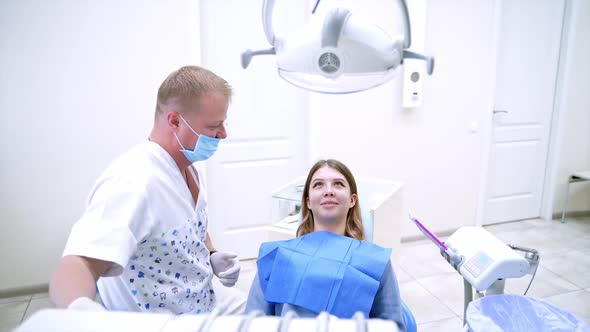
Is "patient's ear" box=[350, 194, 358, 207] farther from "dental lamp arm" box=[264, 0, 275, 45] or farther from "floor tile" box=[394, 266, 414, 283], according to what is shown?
"floor tile" box=[394, 266, 414, 283]

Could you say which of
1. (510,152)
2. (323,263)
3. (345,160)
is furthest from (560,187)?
(323,263)

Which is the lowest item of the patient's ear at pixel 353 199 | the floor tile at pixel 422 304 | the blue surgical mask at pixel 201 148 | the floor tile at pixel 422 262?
the floor tile at pixel 422 304

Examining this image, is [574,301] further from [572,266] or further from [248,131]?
[248,131]

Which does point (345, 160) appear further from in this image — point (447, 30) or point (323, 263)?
point (323, 263)

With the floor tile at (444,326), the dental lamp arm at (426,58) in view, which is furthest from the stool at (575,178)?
the dental lamp arm at (426,58)

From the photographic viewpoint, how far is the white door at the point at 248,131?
8.30ft

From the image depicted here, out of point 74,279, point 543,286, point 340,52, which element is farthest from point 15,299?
point 543,286

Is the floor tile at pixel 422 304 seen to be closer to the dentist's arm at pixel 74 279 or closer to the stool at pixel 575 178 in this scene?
the dentist's arm at pixel 74 279

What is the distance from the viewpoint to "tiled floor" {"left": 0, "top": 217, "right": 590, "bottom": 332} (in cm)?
220

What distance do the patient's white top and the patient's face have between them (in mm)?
395

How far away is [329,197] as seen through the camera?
137cm

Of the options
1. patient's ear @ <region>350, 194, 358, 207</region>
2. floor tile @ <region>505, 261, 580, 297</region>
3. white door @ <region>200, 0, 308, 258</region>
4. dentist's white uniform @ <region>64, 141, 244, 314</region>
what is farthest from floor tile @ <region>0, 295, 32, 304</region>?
floor tile @ <region>505, 261, 580, 297</region>

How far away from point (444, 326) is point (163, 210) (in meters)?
1.71

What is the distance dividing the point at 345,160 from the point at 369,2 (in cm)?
111
